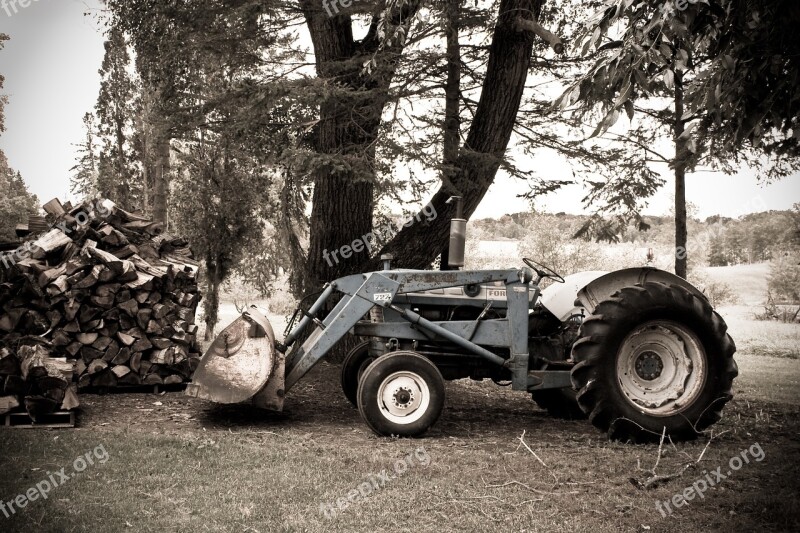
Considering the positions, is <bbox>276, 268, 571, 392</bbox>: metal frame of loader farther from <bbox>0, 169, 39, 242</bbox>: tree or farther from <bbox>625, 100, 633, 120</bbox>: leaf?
<bbox>0, 169, 39, 242</bbox>: tree

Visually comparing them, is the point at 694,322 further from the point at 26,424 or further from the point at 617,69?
the point at 26,424

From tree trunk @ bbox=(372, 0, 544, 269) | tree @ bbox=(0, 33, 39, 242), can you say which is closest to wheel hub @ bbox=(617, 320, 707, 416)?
tree trunk @ bbox=(372, 0, 544, 269)

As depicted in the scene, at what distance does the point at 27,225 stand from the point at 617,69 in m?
7.59

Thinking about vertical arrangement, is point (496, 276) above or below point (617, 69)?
below

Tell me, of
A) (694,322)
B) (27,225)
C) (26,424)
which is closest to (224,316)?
(27,225)

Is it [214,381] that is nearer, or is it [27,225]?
[214,381]

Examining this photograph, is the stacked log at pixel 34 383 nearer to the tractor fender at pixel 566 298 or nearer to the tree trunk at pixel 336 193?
the tree trunk at pixel 336 193

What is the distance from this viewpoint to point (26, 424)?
6195mm

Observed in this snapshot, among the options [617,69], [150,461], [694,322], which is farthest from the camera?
[694,322]

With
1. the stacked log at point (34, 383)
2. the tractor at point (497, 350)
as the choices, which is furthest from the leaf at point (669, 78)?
the stacked log at point (34, 383)

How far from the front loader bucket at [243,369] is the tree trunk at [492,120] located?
126 inches

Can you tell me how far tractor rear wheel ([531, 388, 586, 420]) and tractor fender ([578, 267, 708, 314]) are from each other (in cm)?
126

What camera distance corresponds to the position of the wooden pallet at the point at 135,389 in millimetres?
7824

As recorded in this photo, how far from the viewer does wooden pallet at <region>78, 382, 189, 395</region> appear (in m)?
7.82
